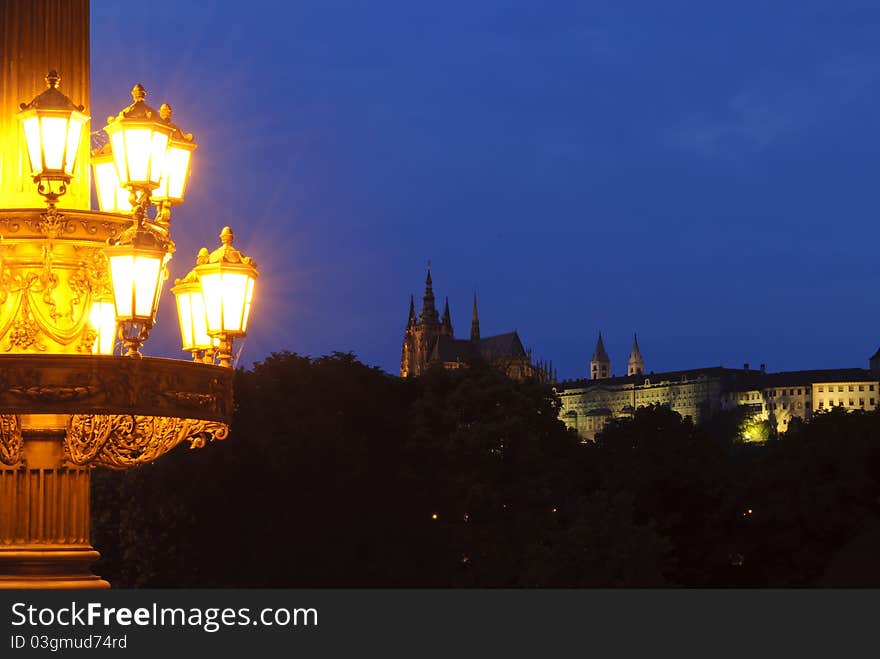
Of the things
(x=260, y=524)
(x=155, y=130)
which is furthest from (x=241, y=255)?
(x=260, y=524)

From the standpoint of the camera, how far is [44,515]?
11508mm

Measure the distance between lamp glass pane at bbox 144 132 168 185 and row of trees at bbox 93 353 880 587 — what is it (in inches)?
663

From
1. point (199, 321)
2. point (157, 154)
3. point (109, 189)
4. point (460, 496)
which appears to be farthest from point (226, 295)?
point (460, 496)

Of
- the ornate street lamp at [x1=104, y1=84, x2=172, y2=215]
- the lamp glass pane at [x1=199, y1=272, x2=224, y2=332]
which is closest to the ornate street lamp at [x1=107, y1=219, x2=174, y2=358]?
the ornate street lamp at [x1=104, y1=84, x2=172, y2=215]

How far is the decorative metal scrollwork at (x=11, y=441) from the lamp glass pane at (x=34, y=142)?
72.0 inches

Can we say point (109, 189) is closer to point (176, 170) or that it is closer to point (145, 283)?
point (176, 170)

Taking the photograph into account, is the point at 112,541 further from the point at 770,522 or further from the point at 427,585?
the point at 770,522

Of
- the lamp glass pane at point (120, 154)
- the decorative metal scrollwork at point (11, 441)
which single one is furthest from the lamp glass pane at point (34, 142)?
the decorative metal scrollwork at point (11, 441)

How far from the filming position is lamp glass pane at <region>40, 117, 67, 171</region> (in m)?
11.2

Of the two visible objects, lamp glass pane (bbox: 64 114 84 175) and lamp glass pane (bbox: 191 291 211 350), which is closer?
lamp glass pane (bbox: 64 114 84 175)

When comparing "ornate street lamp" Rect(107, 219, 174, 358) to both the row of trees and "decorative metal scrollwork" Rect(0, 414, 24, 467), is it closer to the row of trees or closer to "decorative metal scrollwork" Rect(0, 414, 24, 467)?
"decorative metal scrollwork" Rect(0, 414, 24, 467)

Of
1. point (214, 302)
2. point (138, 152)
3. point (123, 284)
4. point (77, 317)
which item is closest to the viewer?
point (123, 284)

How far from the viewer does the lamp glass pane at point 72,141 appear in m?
11.3

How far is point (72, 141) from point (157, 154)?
0.66 metres
